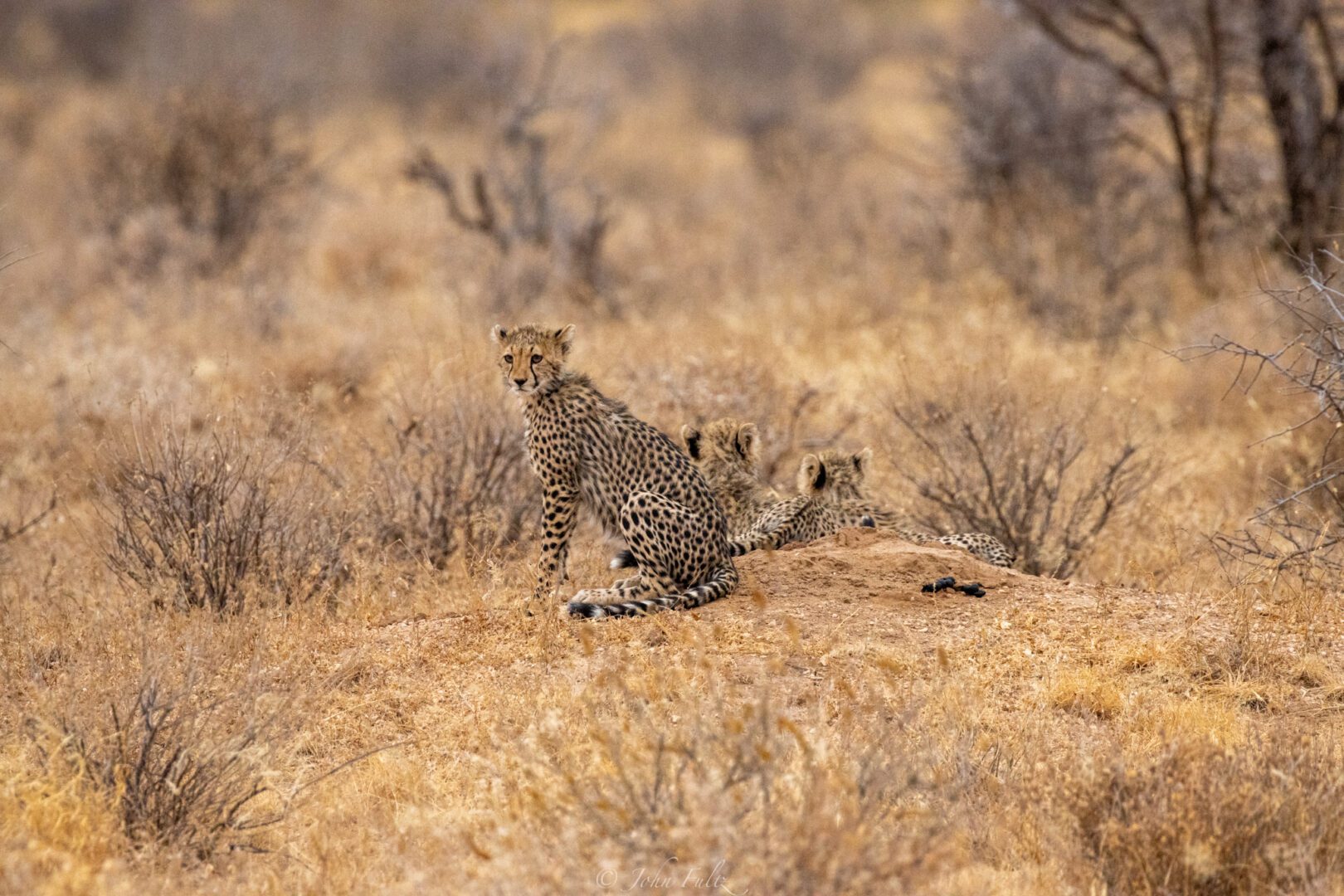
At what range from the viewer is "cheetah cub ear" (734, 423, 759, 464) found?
7742 mm

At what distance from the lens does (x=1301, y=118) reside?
41.8 ft

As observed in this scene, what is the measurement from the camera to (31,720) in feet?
16.3

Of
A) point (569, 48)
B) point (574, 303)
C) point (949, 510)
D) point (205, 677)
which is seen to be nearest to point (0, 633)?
point (205, 677)

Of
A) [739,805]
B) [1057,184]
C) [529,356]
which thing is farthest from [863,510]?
[1057,184]

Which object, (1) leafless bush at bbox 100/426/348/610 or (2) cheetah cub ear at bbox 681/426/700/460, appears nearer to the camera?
(1) leafless bush at bbox 100/426/348/610

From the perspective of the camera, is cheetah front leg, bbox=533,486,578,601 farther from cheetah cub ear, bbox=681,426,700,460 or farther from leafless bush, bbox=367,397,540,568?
cheetah cub ear, bbox=681,426,700,460

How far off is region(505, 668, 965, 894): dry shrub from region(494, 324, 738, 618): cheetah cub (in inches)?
64.6

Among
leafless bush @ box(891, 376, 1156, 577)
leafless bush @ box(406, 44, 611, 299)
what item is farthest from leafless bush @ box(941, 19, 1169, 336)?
leafless bush @ box(891, 376, 1156, 577)

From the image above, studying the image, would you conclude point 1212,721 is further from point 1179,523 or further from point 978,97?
point 978,97

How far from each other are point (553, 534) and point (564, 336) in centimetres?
88

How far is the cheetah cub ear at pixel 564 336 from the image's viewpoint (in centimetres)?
696

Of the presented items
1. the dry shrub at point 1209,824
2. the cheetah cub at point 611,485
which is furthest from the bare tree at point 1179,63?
the dry shrub at point 1209,824

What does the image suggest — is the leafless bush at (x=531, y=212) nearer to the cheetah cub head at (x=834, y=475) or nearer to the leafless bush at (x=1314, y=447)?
the leafless bush at (x=1314, y=447)

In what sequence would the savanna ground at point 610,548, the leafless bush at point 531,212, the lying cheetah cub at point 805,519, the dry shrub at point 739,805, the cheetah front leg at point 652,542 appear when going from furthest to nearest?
the leafless bush at point 531,212 < the lying cheetah cub at point 805,519 < the cheetah front leg at point 652,542 < the savanna ground at point 610,548 < the dry shrub at point 739,805
